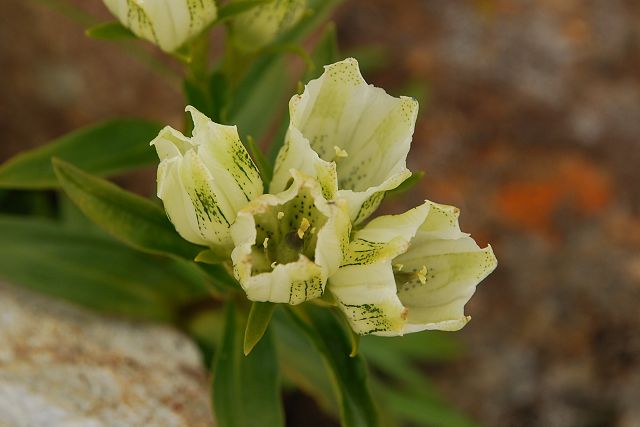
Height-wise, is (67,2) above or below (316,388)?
above

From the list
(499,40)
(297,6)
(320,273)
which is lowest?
(499,40)

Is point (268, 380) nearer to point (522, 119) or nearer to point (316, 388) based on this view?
point (316, 388)

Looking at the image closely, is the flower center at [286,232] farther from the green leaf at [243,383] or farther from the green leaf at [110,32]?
the green leaf at [110,32]

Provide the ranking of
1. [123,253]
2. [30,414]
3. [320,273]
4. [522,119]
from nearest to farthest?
[320,273]
[30,414]
[123,253]
[522,119]

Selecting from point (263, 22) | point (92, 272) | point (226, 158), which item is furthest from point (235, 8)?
point (92, 272)

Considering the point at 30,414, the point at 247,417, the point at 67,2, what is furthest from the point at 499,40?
the point at 30,414

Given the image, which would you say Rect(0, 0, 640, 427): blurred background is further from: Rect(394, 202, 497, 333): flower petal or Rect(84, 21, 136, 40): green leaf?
Rect(394, 202, 497, 333): flower petal
